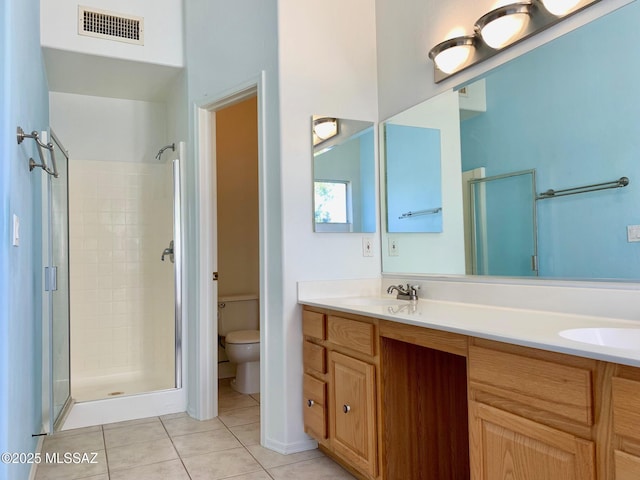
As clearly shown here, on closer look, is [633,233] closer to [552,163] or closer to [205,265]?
[552,163]

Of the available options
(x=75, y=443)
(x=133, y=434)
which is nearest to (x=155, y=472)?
(x=133, y=434)

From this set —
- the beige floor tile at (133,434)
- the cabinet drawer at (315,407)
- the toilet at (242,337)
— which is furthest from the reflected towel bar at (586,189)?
the beige floor tile at (133,434)

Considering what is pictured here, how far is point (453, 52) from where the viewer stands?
209cm

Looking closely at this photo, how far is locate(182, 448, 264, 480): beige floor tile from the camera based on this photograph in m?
2.17

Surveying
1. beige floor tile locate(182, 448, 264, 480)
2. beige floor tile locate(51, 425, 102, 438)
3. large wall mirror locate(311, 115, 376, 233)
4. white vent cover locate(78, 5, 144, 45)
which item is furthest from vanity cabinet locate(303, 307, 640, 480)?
white vent cover locate(78, 5, 144, 45)

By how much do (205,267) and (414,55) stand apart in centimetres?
178

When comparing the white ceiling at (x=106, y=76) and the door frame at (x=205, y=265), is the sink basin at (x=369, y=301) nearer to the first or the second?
the door frame at (x=205, y=265)

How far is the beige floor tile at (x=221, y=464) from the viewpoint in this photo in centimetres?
217

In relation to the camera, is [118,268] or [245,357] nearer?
[245,357]

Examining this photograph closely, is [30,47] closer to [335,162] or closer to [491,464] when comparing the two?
[335,162]

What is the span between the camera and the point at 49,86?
11.4ft

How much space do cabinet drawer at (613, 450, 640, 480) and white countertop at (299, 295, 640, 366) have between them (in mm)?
205

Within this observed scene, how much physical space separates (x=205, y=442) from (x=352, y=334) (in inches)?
47.4

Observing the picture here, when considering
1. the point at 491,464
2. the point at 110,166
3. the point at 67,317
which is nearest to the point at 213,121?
the point at 110,166
